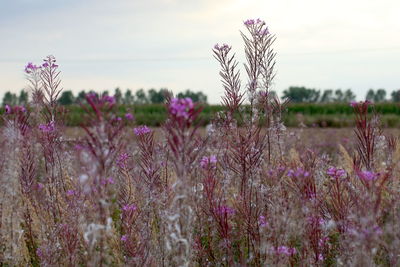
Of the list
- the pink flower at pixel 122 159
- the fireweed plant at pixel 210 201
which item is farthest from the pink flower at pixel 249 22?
the pink flower at pixel 122 159

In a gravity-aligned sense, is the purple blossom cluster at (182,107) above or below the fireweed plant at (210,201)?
above

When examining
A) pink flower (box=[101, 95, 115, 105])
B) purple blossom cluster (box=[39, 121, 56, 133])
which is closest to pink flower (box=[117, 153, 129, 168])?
purple blossom cluster (box=[39, 121, 56, 133])

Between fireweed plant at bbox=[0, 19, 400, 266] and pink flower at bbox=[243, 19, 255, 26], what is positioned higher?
pink flower at bbox=[243, 19, 255, 26]

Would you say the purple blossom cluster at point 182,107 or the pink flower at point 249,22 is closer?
the purple blossom cluster at point 182,107

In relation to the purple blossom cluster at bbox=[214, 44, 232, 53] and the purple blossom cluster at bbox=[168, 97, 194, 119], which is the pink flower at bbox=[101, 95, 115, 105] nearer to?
the purple blossom cluster at bbox=[168, 97, 194, 119]

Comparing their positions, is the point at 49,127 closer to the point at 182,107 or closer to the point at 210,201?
the point at 210,201

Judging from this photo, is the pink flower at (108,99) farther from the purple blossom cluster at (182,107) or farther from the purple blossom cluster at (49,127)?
the purple blossom cluster at (49,127)

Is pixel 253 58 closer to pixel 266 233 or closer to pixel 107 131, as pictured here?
pixel 266 233

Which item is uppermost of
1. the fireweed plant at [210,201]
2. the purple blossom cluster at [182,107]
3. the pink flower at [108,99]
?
the pink flower at [108,99]

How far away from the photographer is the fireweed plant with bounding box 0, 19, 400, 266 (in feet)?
8.23

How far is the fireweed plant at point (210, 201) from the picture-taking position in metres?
2.51

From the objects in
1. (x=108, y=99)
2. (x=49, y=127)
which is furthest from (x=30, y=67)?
(x=108, y=99)

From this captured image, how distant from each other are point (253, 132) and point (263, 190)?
450 millimetres

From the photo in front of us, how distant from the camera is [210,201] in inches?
142
